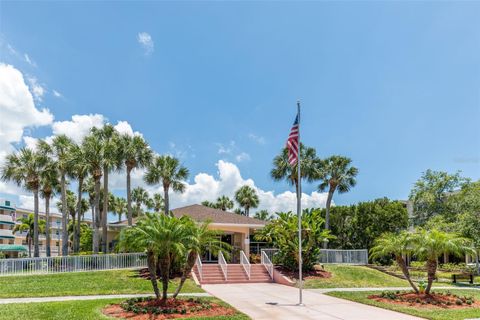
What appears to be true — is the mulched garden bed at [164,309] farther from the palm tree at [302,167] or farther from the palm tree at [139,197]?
the palm tree at [139,197]

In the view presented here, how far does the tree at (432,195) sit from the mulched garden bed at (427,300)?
27.9 meters

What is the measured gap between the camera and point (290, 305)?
13625 millimetres

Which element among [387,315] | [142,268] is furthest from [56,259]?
[387,315]

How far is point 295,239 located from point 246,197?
118 ft

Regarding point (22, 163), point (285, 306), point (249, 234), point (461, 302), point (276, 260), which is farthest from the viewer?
point (22, 163)

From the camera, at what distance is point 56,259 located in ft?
67.8

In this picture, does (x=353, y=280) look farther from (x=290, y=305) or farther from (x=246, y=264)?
(x=290, y=305)

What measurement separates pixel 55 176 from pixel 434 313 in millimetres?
31650

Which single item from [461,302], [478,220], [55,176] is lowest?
[461,302]

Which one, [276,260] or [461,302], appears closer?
[461,302]

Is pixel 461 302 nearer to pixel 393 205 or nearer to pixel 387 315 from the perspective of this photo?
pixel 387 315

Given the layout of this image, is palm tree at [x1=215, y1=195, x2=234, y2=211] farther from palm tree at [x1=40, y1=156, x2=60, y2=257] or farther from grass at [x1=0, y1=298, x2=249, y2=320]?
grass at [x1=0, y1=298, x2=249, y2=320]

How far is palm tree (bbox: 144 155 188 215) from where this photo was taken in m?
35.3

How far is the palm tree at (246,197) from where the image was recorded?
5797cm
